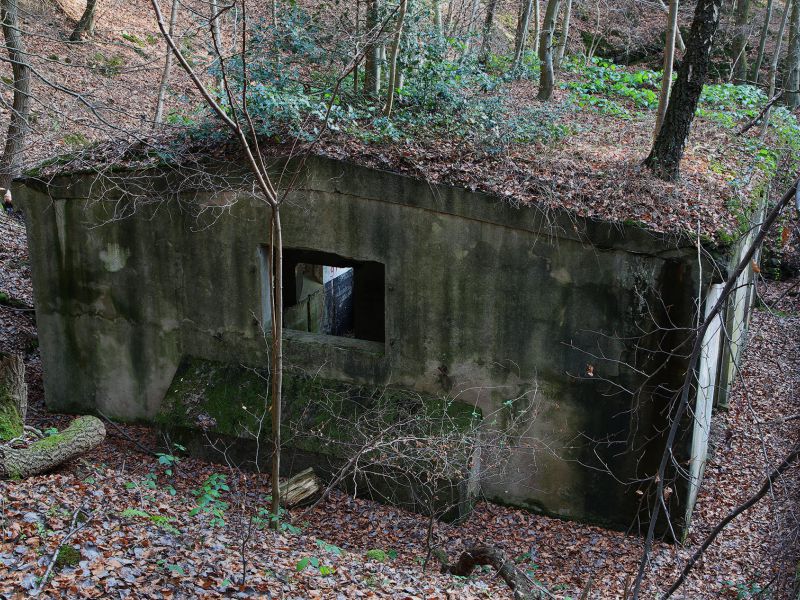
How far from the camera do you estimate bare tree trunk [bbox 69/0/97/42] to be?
20.2m

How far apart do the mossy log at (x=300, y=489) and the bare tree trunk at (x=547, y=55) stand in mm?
9690

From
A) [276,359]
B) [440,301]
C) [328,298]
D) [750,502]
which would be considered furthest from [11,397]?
[328,298]

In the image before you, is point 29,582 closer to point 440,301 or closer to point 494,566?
point 494,566

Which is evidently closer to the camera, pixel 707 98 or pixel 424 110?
pixel 424 110

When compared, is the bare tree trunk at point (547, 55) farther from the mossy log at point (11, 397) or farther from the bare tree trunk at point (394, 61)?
the mossy log at point (11, 397)

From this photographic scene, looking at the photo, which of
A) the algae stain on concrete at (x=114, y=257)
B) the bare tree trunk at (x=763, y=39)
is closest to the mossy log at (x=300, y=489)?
the algae stain on concrete at (x=114, y=257)

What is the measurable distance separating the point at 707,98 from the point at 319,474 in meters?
13.4

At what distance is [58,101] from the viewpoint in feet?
59.0

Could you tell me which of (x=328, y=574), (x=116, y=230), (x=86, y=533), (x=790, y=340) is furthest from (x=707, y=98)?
(x=86, y=533)

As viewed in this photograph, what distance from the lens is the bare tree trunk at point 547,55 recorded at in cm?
1390

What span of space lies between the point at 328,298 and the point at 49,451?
28.6 ft

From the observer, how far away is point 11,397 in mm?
7238

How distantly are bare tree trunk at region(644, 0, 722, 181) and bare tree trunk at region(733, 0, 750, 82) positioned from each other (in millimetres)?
15970

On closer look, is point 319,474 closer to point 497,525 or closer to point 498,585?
point 497,525
